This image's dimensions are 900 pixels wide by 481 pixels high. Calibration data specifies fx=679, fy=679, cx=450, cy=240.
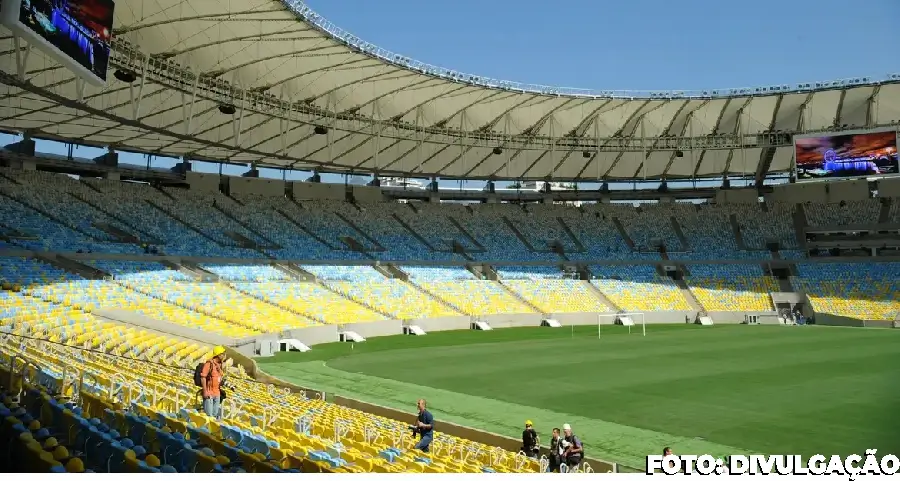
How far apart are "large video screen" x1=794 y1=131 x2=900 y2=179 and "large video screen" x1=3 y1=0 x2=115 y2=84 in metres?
44.6

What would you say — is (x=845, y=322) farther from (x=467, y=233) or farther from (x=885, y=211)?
(x=467, y=233)

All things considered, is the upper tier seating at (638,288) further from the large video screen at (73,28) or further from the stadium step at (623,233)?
the large video screen at (73,28)

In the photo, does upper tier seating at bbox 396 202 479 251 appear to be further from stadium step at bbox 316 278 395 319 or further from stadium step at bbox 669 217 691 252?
stadium step at bbox 669 217 691 252

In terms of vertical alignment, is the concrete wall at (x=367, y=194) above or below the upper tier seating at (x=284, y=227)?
above

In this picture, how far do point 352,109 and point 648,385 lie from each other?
28.6 m

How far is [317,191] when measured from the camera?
61.9 meters

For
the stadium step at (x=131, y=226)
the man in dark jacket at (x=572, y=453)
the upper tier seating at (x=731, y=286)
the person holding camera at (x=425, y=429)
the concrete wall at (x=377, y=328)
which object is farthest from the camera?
the upper tier seating at (x=731, y=286)

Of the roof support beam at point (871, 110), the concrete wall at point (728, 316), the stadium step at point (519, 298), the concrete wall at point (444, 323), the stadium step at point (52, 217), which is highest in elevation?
the roof support beam at point (871, 110)

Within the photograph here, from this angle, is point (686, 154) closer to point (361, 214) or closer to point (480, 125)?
point (480, 125)

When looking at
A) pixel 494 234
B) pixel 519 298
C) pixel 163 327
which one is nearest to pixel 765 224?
pixel 494 234

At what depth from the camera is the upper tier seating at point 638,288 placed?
178ft

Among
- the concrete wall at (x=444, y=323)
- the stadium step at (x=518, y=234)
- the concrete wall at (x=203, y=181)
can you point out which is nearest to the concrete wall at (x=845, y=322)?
the stadium step at (x=518, y=234)

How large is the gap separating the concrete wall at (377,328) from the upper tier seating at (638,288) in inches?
784

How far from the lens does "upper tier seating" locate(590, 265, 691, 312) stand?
5419 cm
